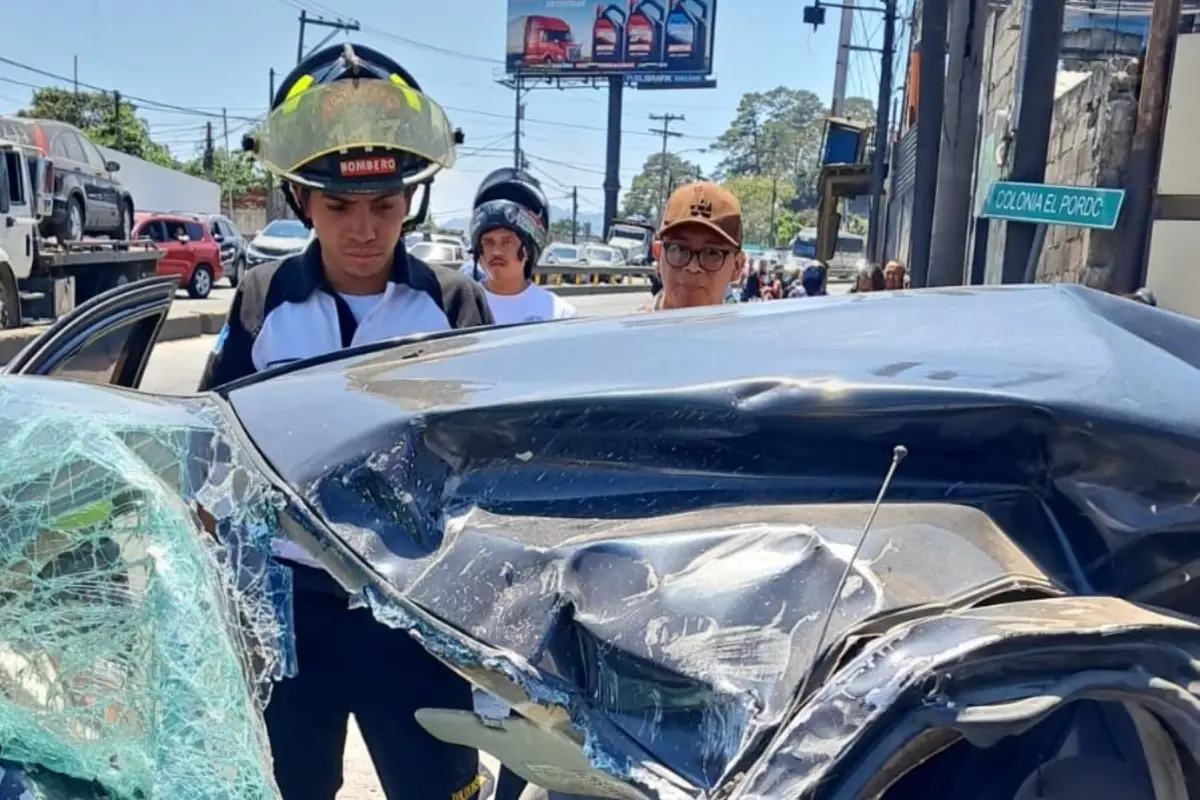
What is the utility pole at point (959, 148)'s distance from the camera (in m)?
8.23

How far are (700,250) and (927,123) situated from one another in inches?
314

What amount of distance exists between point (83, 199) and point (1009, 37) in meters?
14.5

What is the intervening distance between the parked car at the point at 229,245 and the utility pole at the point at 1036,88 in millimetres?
23219

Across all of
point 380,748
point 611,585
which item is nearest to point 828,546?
point 611,585

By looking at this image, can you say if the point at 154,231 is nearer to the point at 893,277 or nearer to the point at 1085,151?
the point at 893,277

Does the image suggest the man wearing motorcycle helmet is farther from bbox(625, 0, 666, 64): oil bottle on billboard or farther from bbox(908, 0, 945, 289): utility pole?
bbox(625, 0, 666, 64): oil bottle on billboard

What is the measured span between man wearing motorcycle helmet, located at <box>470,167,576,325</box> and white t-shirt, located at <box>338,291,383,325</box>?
1.69 m

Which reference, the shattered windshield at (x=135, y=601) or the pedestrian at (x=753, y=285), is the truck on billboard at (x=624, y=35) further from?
the shattered windshield at (x=135, y=601)

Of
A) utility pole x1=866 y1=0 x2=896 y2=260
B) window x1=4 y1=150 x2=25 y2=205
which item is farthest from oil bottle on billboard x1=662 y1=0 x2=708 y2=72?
window x1=4 y1=150 x2=25 y2=205

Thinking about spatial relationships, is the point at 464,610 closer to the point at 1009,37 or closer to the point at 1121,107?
the point at 1121,107

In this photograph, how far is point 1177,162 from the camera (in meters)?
6.51

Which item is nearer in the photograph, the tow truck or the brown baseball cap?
the brown baseball cap

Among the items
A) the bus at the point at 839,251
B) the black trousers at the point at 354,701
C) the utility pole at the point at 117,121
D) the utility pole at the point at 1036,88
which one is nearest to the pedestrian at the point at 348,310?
the black trousers at the point at 354,701

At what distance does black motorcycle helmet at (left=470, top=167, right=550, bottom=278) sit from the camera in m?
3.99
